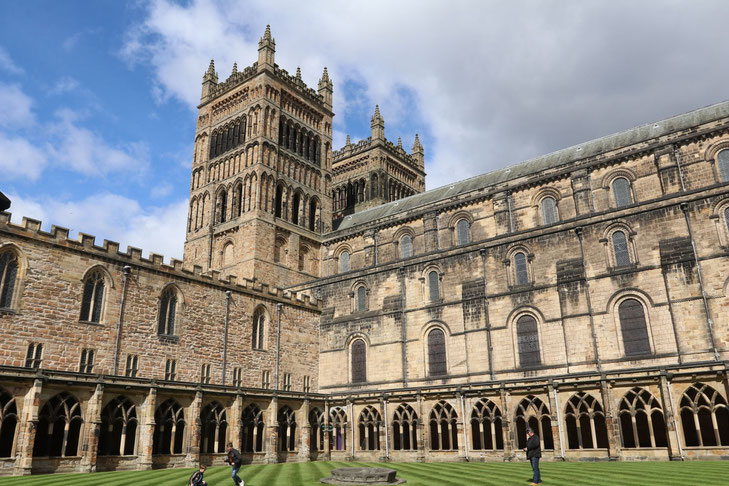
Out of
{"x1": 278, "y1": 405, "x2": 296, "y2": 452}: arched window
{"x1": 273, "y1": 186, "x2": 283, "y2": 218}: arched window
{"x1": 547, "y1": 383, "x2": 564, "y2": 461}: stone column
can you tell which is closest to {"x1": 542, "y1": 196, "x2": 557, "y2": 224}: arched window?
{"x1": 547, "y1": 383, "x2": 564, "y2": 461}: stone column

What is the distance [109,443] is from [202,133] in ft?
121

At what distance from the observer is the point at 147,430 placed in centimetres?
2541

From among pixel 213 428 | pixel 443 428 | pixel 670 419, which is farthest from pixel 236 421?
pixel 670 419

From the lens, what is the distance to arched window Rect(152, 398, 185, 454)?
2631cm

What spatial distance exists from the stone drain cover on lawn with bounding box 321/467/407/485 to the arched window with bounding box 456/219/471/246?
25104 millimetres

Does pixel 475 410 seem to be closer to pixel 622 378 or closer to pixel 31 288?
pixel 622 378

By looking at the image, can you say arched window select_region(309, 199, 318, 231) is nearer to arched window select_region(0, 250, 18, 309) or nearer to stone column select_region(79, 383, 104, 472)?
arched window select_region(0, 250, 18, 309)

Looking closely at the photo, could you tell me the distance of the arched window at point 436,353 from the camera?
35406mm

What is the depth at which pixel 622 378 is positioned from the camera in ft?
84.9

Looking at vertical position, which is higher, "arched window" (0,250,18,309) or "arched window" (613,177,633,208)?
"arched window" (613,177,633,208)

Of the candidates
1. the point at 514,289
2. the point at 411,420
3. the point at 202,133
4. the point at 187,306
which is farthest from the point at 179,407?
the point at 202,133

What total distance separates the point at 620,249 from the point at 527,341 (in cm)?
726

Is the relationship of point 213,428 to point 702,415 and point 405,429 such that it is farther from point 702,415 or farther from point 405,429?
point 702,415

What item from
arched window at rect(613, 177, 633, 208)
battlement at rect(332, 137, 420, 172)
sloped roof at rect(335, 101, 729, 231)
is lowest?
arched window at rect(613, 177, 633, 208)
